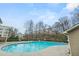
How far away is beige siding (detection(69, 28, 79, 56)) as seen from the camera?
3491mm

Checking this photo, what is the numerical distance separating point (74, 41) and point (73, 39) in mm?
47

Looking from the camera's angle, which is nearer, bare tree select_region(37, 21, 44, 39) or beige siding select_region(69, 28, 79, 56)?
beige siding select_region(69, 28, 79, 56)

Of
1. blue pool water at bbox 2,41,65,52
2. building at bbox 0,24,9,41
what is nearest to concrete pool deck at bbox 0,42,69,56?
blue pool water at bbox 2,41,65,52

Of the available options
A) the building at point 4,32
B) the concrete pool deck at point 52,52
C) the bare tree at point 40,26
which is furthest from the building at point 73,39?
the building at point 4,32

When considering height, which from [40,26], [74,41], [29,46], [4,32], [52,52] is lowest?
[52,52]

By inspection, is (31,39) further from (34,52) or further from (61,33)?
(61,33)

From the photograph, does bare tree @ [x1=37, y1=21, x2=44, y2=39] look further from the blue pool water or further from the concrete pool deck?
the concrete pool deck

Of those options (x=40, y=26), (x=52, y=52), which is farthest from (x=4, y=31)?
(x=52, y=52)

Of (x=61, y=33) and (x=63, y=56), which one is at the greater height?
(x=61, y=33)

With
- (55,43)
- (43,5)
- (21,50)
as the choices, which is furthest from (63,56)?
(43,5)

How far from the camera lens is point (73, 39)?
3.54 meters

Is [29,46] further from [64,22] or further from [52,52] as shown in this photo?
[64,22]

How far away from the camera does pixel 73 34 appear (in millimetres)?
3539

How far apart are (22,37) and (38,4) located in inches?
31.6
